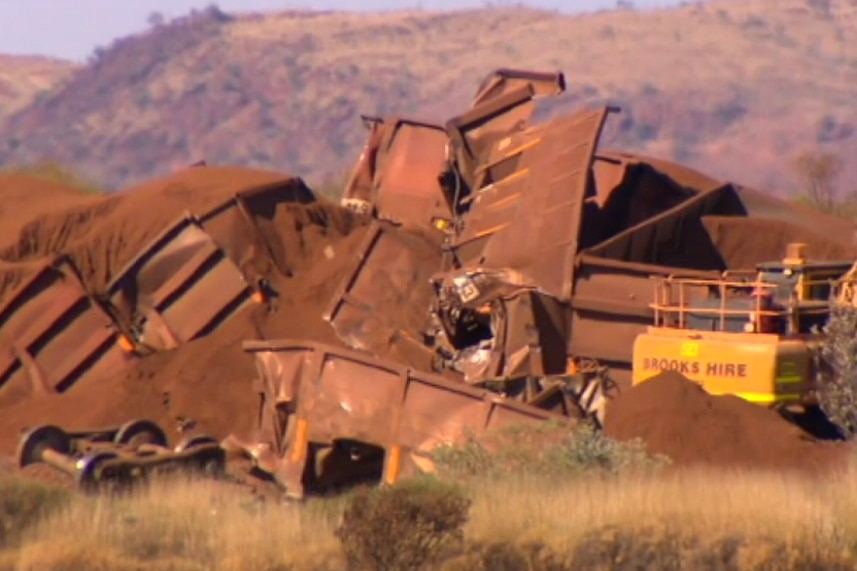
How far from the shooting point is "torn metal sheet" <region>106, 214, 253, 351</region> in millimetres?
19953

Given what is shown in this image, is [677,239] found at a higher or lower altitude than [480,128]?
lower

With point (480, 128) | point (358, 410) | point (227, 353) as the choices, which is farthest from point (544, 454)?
point (480, 128)

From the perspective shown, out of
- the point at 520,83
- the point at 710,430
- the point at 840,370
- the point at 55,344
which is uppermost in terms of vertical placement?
the point at 520,83

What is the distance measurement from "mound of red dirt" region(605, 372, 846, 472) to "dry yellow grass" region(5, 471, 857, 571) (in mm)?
1005

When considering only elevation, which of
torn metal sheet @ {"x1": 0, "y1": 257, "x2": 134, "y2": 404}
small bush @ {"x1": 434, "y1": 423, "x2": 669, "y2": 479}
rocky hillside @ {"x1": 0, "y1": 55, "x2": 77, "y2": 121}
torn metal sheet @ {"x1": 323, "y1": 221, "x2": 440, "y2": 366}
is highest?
small bush @ {"x1": 434, "y1": 423, "x2": 669, "y2": 479}

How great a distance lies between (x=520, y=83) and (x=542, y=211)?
11.5 ft

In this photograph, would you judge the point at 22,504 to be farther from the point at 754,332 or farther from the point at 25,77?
the point at 25,77

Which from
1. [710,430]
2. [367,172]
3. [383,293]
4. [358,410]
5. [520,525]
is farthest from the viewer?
[367,172]

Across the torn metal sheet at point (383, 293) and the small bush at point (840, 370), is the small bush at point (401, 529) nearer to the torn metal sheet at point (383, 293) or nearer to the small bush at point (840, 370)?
the small bush at point (840, 370)

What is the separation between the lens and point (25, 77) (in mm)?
118312

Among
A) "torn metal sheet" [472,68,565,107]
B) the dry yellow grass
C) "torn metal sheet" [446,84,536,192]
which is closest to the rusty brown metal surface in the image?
"torn metal sheet" [446,84,536,192]

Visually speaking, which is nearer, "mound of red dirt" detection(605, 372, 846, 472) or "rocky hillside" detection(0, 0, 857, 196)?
"mound of red dirt" detection(605, 372, 846, 472)

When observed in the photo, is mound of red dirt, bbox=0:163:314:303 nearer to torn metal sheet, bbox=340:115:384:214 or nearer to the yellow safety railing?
torn metal sheet, bbox=340:115:384:214

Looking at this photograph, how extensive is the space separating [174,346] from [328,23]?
92.3 m
